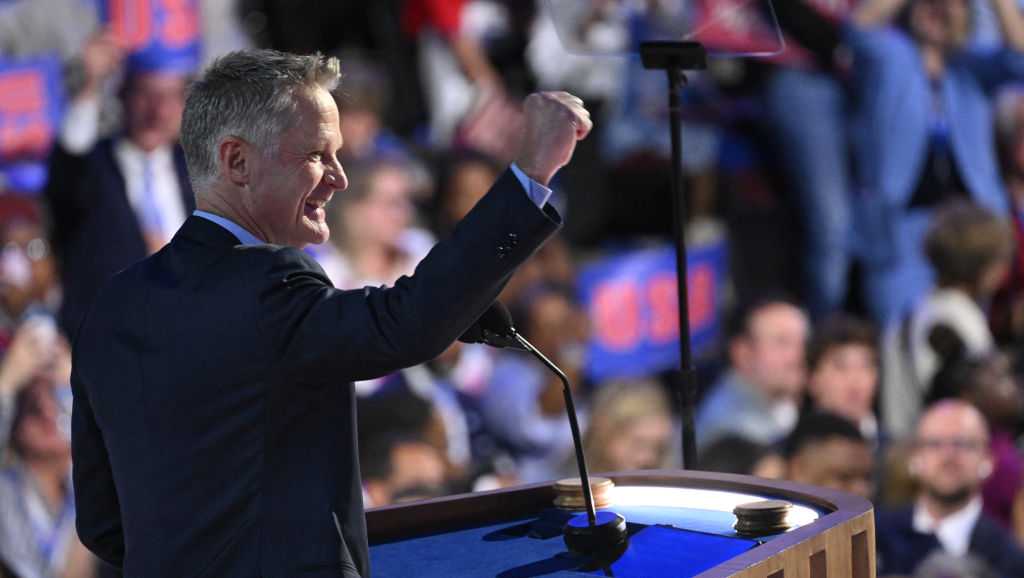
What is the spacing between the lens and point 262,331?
4.71 ft

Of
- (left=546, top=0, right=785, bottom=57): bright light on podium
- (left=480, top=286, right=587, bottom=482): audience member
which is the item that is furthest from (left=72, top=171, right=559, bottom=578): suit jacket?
(left=480, top=286, right=587, bottom=482): audience member

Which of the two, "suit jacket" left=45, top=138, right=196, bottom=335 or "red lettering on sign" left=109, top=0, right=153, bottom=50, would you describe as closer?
"suit jacket" left=45, top=138, right=196, bottom=335

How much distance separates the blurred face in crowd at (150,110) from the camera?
4316 mm

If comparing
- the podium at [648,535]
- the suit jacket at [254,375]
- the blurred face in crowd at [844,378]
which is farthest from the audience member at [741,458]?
the suit jacket at [254,375]

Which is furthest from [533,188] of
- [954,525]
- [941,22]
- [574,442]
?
[941,22]

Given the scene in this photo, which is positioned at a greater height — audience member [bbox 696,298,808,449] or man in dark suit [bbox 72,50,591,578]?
man in dark suit [bbox 72,50,591,578]

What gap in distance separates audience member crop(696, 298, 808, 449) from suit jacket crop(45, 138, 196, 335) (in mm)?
1985

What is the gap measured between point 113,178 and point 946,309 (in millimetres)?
3085

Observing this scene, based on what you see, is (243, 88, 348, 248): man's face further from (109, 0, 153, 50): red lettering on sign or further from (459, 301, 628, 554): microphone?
(109, 0, 153, 50): red lettering on sign

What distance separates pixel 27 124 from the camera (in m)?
4.25

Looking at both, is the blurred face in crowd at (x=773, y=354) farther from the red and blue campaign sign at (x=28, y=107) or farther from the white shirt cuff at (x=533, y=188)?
the white shirt cuff at (x=533, y=188)

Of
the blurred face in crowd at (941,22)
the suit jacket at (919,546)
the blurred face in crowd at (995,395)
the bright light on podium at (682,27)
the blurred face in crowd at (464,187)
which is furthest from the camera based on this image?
the blurred face in crowd at (941,22)

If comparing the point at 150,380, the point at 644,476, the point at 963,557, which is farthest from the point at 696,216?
the point at 150,380

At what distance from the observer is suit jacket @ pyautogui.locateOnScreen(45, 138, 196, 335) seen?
166 inches
